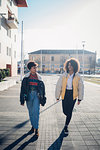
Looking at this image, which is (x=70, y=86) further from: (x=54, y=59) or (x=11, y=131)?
(x=54, y=59)

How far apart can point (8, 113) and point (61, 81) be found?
2.73 meters

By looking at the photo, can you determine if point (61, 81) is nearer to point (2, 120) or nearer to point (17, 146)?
point (17, 146)

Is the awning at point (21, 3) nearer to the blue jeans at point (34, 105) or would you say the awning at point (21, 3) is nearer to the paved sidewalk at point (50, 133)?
the paved sidewalk at point (50, 133)

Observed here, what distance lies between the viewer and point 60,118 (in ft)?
14.3

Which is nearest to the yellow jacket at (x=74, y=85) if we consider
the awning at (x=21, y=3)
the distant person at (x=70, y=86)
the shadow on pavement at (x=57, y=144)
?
the distant person at (x=70, y=86)

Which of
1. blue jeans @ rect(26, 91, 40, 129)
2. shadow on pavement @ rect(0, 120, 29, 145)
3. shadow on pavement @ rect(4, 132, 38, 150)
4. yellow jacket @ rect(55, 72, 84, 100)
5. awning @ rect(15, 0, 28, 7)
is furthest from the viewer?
awning @ rect(15, 0, 28, 7)

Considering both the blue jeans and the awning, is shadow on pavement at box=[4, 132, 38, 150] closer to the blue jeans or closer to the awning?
the blue jeans

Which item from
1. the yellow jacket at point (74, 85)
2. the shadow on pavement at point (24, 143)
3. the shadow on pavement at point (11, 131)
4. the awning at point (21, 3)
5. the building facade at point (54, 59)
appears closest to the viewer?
the shadow on pavement at point (24, 143)

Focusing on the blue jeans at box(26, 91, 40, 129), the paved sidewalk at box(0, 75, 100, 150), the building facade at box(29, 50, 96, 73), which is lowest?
the paved sidewalk at box(0, 75, 100, 150)

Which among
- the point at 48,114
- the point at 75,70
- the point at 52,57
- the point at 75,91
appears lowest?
the point at 48,114

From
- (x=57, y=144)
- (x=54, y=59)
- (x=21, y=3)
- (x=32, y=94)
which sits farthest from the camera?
(x=54, y=59)

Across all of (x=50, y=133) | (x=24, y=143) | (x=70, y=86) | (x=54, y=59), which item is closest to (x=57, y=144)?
(x=50, y=133)

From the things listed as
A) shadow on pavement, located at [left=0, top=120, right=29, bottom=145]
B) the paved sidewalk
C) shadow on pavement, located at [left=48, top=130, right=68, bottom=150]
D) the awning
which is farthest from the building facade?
shadow on pavement, located at [left=48, top=130, right=68, bottom=150]

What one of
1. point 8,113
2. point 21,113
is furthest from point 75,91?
point 8,113
